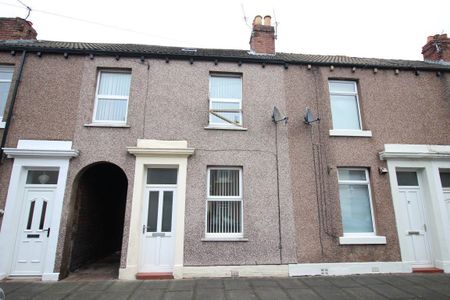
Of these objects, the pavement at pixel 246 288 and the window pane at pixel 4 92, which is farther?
the window pane at pixel 4 92

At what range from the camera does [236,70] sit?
301 inches

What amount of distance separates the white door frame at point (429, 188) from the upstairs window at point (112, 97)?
7704 millimetres

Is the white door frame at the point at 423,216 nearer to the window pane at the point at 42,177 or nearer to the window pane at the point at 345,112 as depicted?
the window pane at the point at 345,112

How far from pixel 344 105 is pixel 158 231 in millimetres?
6769

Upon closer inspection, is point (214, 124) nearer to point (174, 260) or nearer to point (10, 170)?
point (174, 260)

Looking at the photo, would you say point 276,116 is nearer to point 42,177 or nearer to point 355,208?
point 355,208

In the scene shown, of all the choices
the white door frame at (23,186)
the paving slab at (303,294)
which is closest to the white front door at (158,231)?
the white door frame at (23,186)

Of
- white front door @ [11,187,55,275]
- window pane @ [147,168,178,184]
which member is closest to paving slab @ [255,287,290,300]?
window pane @ [147,168,178,184]

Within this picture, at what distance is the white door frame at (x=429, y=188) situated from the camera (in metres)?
6.69

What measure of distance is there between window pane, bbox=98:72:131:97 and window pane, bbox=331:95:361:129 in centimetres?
640

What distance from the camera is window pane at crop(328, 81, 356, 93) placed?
26.0 feet

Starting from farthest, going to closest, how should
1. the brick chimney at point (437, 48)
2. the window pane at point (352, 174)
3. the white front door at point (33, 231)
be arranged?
the brick chimney at point (437, 48) < the window pane at point (352, 174) < the white front door at point (33, 231)

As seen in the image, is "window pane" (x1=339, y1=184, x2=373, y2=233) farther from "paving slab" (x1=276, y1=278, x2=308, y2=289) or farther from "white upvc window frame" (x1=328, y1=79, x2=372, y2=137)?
"paving slab" (x1=276, y1=278, x2=308, y2=289)

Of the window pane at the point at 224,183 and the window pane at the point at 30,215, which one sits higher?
the window pane at the point at 224,183
